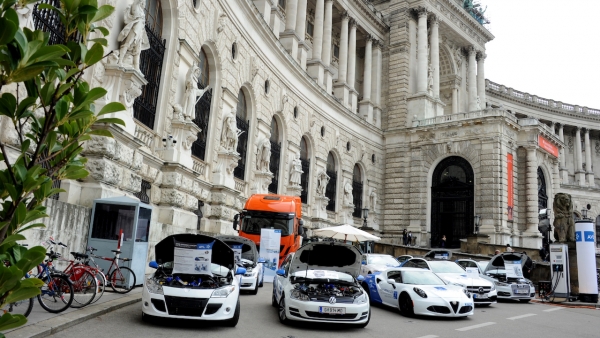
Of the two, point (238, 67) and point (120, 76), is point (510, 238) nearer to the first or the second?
point (238, 67)

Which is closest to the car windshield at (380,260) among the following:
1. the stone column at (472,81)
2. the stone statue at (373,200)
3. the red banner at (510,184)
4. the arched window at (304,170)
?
the arched window at (304,170)

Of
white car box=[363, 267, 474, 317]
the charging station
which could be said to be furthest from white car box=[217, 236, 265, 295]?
the charging station

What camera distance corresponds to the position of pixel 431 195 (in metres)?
38.6

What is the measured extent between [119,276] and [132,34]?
693 centimetres

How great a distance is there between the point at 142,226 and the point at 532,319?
34.8 feet

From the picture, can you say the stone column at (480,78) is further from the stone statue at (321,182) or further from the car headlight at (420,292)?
the car headlight at (420,292)

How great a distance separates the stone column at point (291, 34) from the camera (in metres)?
31.1

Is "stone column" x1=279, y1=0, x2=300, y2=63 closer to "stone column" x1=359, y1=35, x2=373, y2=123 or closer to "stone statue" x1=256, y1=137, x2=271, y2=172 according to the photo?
"stone statue" x1=256, y1=137, x2=271, y2=172

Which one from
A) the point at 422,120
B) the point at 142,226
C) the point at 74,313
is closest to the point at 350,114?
the point at 422,120

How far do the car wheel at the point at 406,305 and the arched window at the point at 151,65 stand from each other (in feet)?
34.0

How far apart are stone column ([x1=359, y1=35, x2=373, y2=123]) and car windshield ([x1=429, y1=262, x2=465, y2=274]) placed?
25.0 metres

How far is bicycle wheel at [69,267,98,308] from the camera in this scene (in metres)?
9.05

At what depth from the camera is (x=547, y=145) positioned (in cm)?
3822

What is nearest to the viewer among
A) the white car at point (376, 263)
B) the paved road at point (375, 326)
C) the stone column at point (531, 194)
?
the paved road at point (375, 326)
